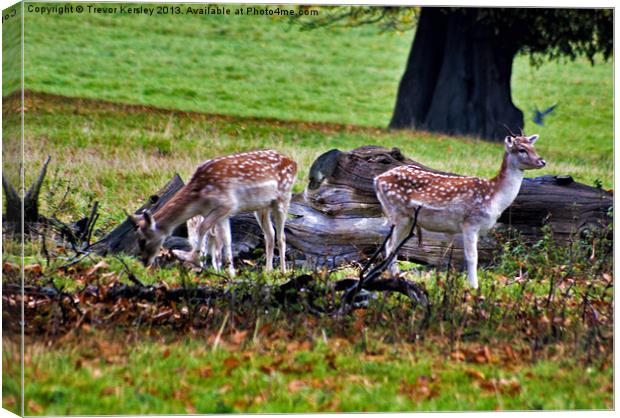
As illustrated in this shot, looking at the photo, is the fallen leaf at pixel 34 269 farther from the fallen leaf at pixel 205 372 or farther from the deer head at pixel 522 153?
the deer head at pixel 522 153

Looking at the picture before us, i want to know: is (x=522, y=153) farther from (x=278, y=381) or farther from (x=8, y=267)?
(x=8, y=267)

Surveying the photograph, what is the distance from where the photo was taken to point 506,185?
11.1 metres

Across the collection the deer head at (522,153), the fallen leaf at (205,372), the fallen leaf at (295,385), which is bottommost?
the fallen leaf at (295,385)

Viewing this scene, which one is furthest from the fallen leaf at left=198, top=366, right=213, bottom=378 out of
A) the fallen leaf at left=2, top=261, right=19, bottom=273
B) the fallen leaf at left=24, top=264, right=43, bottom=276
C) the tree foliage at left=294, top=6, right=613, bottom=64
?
the tree foliage at left=294, top=6, right=613, bottom=64

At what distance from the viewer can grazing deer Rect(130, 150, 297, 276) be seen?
420 inches

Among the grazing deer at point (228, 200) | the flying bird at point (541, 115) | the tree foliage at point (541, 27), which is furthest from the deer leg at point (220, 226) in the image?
the flying bird at point (541, 115)

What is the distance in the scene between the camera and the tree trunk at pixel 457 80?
51.1 feet

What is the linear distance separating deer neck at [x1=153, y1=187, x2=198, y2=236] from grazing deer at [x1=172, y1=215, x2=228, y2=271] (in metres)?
0.20

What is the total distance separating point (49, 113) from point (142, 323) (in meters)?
5.42

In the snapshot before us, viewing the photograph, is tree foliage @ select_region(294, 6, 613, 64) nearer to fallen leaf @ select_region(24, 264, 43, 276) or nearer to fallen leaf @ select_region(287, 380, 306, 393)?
fallen leaf @ select_region(24, 264, 43, 276)

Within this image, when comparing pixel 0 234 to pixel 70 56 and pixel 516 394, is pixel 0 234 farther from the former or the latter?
pixel 70 56

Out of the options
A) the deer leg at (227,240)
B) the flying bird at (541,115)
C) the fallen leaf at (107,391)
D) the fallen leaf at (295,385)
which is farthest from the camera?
the flying bird at (541,115)

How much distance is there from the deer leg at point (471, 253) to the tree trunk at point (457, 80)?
3.43m

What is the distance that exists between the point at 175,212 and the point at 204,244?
0.51 metres
